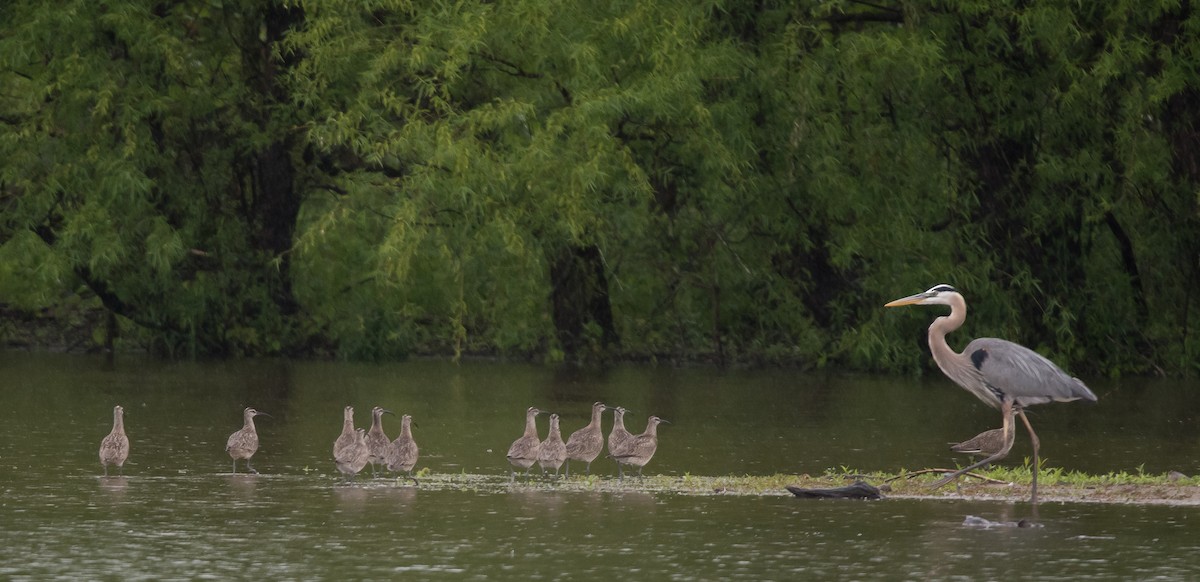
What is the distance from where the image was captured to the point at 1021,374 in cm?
1377

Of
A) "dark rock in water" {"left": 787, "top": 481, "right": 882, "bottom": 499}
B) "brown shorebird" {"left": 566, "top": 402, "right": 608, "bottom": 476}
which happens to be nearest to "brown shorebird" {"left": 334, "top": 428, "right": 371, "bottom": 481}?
"brown shorebird" {"left": 566, "top": 402, "right": 608, "bottom": 476}

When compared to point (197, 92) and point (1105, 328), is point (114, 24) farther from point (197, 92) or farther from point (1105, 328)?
point (1105, 328)

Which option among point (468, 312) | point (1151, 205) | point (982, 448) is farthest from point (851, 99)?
point (982, 448)

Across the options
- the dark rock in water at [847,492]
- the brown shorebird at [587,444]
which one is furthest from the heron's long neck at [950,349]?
the brown shorebird at [587,444]

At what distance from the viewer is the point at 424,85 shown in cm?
2742

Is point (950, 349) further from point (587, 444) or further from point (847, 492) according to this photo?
point (587, 444)

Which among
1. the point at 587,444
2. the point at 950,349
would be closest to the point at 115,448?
the point at 587,444

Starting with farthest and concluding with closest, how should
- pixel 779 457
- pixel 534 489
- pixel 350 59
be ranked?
pixel 350 59 → pixel 779 457 → pixel 534 489

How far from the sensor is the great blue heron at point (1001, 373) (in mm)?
13633

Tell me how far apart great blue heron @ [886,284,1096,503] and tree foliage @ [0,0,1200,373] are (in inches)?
447

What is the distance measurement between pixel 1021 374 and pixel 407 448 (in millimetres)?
4359

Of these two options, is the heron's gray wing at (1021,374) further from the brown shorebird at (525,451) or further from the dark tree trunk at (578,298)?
the dark tree trunk at (578,298)

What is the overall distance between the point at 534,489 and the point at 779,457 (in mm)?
3602

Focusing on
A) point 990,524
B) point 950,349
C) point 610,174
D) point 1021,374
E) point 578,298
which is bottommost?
point 990,524
